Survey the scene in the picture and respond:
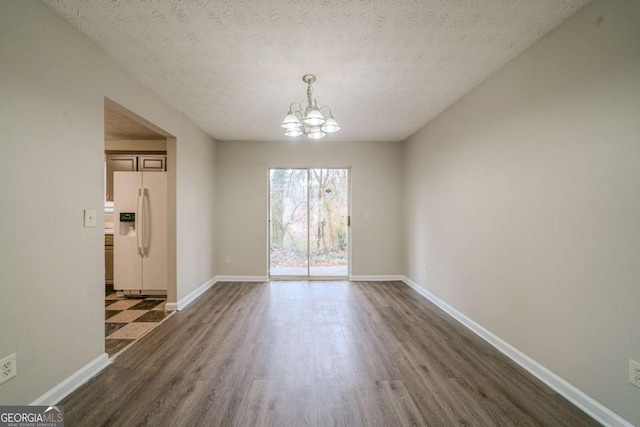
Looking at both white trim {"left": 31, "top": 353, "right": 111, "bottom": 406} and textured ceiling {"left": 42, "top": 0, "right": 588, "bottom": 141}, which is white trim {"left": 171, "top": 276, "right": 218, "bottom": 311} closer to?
white trim {"left": 31, "top": 353, "right": 111, "bottom": 406}

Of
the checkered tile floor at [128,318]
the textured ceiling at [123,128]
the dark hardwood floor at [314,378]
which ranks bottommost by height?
the dark hardwood floor at [314,378]

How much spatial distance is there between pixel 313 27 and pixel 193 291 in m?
3.64

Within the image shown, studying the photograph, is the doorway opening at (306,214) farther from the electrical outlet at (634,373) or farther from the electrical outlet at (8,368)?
the electrical outlet at (634,373)

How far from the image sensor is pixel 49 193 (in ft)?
5.55

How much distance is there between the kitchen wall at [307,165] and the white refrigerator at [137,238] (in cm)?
114

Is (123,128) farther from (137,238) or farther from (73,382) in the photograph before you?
(73,382)

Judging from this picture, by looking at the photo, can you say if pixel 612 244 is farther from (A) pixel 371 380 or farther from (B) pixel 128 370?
(B) pixel 128 370

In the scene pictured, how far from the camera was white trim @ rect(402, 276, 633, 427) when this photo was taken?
5.02ft

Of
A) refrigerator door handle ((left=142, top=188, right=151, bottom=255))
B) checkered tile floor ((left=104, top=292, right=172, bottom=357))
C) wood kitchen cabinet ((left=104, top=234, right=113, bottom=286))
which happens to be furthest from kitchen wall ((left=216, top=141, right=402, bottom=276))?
wood kitchen cabinet ((left=104, top=234, right=113, bottom=286))

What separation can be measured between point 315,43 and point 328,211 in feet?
10.6

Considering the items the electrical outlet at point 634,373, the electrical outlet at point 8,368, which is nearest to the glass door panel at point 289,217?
the electrical outlet at point 8,368

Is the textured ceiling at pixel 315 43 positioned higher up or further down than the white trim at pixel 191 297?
higher up

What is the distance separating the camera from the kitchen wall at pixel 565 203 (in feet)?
4.84

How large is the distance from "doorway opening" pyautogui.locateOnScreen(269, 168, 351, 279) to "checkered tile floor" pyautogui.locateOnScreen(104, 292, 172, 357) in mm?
2013
